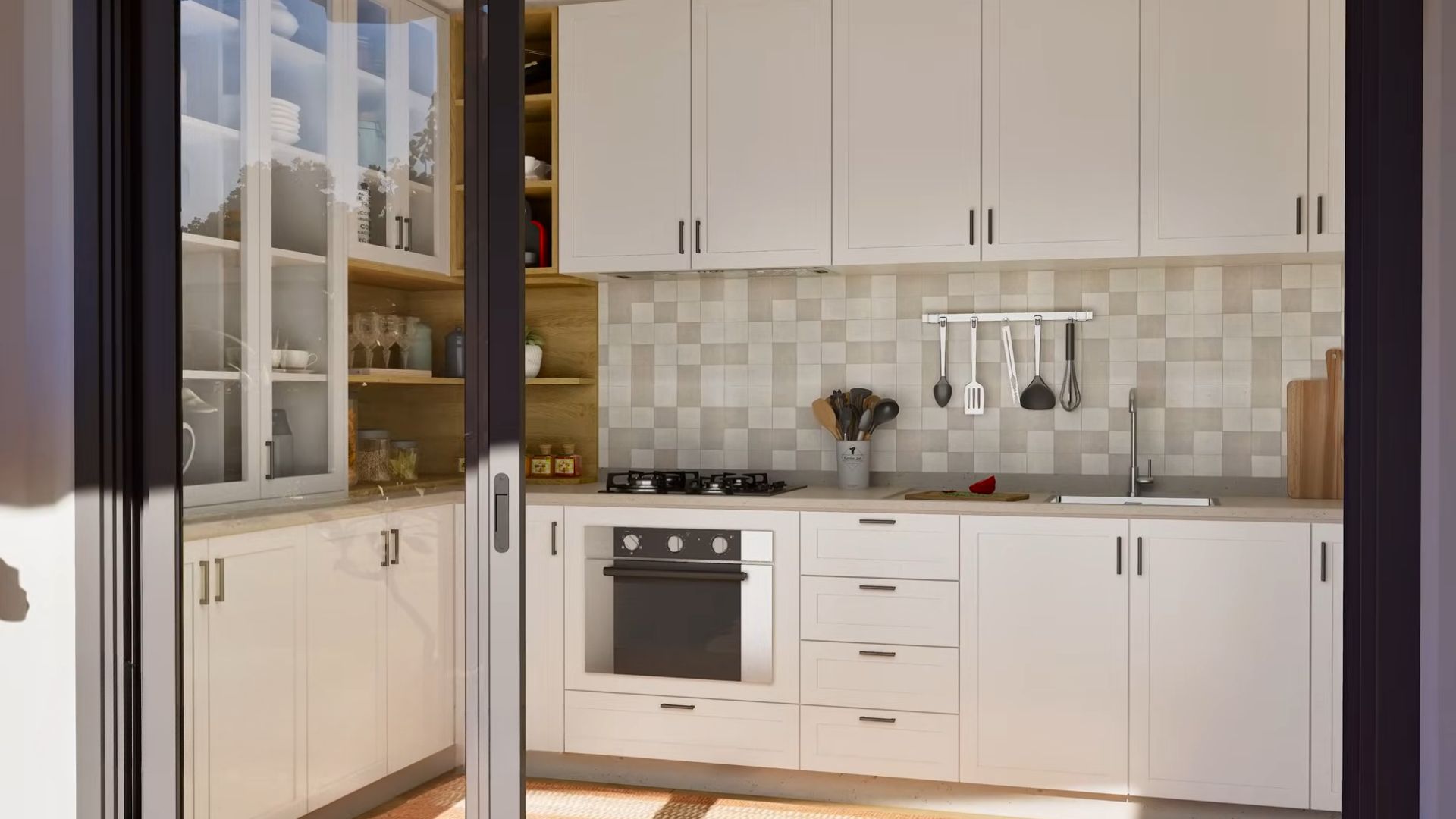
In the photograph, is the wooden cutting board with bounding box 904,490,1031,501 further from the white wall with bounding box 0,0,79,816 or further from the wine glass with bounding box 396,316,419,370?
the white wall with bounding box 0,0,79,816

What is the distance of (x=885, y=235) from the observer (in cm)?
363

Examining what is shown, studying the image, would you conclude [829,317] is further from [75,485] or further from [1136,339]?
[75,485]

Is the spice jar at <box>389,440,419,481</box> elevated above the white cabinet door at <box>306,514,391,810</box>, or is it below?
above

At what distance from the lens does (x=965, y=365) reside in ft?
12.9

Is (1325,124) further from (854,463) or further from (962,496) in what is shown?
(854,463)

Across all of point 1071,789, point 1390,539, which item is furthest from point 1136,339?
point 1390,539

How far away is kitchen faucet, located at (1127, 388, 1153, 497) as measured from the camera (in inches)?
145

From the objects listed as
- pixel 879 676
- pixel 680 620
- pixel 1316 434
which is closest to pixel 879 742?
pixel 879 676

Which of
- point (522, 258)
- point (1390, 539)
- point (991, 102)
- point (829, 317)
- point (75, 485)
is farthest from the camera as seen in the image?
point (829, 317)

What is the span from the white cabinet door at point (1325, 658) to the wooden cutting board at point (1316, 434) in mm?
418

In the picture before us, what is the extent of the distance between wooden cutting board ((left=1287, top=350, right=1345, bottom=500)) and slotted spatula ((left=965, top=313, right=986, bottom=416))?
937 mm

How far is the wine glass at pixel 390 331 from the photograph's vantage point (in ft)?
6.75

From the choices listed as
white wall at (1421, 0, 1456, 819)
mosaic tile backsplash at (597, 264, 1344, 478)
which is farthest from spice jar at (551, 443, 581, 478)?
white wall at (1421, 0, 1456, 819)

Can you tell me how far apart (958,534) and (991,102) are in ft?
4.30
